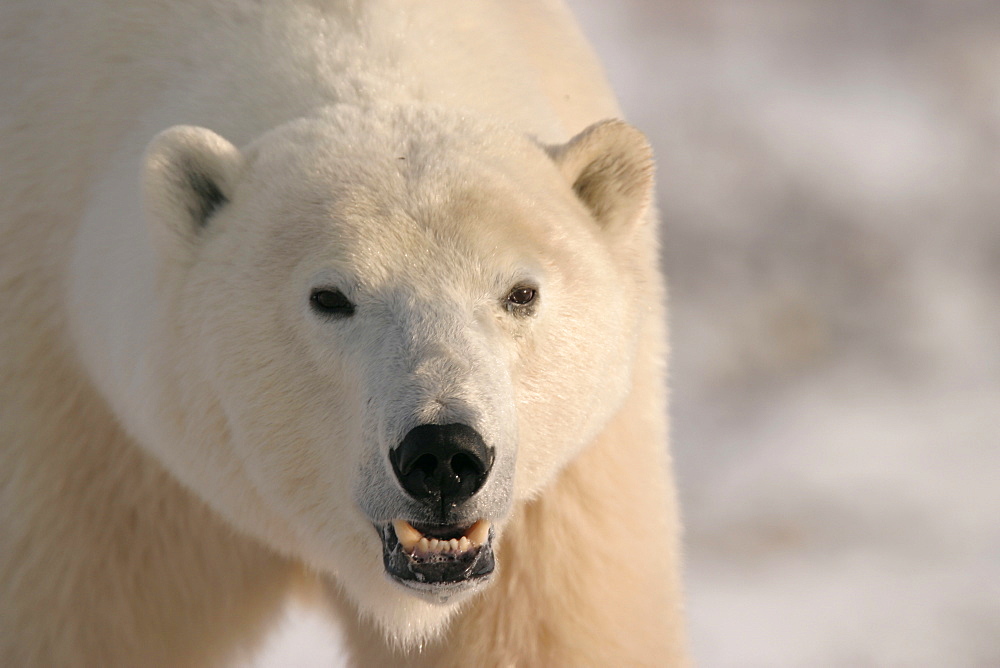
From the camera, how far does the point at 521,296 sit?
2.83 meters

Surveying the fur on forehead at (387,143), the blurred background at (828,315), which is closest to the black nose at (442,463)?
the fur on forehead at (387,143)

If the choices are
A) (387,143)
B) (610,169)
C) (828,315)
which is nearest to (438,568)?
(387,143)

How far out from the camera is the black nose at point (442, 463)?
8.15ft

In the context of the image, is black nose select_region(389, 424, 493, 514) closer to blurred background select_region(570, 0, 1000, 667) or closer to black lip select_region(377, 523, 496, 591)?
black lip select_region(377, 523, 496, 591)

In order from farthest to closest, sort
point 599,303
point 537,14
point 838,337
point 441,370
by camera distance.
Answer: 1. point 838,337
2. point 537,14
3. point 599,303
4. point 441,370

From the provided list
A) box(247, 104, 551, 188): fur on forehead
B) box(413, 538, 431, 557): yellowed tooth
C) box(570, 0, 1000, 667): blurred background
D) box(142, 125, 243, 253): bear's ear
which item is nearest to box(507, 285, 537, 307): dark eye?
box(247, 104, 551, 188): fur on forehead

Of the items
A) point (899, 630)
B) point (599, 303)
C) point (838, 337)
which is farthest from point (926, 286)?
point (599, 303)

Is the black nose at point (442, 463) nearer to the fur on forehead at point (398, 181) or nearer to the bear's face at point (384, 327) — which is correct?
the bear's face at point (384, 327)

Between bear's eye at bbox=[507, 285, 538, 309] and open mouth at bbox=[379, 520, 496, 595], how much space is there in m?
0.44

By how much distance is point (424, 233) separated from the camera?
2.78 meters

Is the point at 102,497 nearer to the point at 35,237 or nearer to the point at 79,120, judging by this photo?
the point at 35,237

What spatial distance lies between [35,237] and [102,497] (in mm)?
644

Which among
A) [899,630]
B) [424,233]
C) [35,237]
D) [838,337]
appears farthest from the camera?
[838,337]

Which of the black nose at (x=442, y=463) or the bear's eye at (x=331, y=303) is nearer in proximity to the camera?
the black nose at (x=442, y=463)
